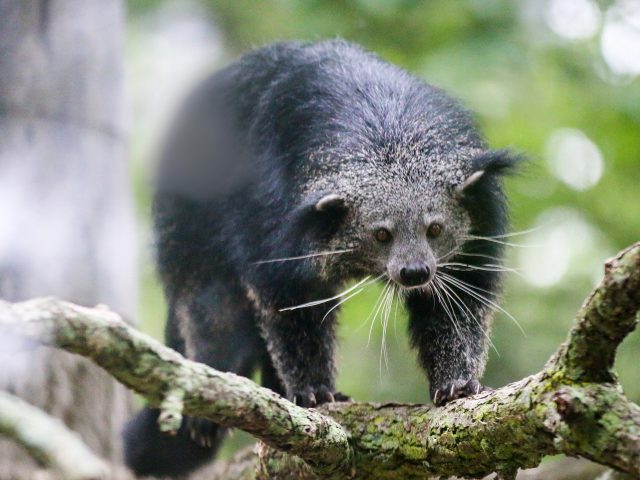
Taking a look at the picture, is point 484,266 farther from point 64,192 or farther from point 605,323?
point 64,192

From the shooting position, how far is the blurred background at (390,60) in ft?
22.5

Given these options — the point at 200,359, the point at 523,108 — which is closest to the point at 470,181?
the point at 200,359

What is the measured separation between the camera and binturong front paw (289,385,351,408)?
5.62 metres

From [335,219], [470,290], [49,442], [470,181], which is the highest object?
[470,181]

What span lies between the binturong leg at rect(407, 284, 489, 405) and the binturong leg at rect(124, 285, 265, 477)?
1.42 metres

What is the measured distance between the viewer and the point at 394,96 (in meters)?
5.86

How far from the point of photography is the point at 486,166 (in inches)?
220

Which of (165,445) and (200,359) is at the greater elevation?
(200,359)

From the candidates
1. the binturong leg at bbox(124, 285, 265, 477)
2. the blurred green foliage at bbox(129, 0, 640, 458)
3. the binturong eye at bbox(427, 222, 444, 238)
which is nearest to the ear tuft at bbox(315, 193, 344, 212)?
the binturong eye at bbox(427, 222, 444, 238)

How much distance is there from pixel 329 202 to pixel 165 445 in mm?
2428

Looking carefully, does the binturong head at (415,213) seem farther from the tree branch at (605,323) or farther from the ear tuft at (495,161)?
the tree branch at (605,323)

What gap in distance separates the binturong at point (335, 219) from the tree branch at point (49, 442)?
293 centimetres

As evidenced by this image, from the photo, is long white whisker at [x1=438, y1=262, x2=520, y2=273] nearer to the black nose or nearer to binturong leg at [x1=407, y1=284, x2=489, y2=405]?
binturong leg at [x1=407, y1=284, x2=489, y2=405]

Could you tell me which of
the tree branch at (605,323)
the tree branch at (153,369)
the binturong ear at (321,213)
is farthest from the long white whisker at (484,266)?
the tree branch at (605,323)
